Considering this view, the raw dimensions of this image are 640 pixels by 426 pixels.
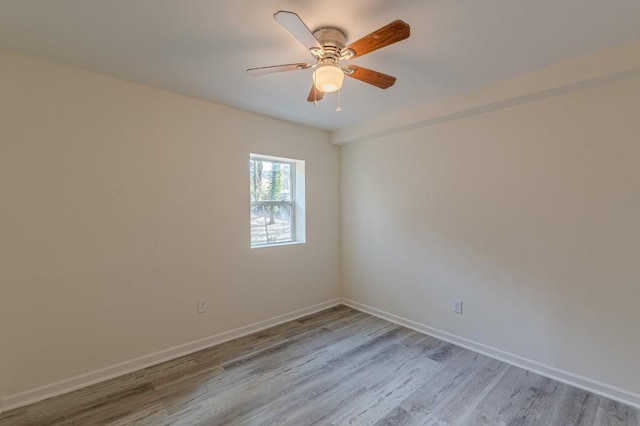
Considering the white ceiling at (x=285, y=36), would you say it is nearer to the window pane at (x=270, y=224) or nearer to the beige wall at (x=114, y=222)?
the beige wall at (x=114, y=222)

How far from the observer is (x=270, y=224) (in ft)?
11.5

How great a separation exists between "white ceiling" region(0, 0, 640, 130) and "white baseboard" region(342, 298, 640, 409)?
7.39 feet

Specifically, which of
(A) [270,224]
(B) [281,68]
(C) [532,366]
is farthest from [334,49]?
(C) [532,366]

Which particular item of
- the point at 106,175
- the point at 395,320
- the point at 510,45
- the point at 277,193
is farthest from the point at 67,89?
the point at 395,320

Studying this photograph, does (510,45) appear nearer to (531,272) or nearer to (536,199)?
(536,199)

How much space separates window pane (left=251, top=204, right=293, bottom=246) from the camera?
3.37m

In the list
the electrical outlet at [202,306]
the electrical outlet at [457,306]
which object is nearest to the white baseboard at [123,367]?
the electrical outlet at [202,306]

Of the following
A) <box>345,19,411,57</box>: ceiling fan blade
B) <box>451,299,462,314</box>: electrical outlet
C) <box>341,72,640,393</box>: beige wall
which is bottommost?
<box>451,299,462,314</box>: electrical outlet

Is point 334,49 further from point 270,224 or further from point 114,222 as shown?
point 270,224

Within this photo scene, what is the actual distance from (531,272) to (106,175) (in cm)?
343

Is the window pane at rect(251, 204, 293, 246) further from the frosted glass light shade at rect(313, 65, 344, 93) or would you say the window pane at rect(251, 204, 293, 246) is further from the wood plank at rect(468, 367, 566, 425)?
the wood plank at rect(468, 367, 566, 425)

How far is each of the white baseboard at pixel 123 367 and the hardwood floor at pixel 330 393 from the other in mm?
60

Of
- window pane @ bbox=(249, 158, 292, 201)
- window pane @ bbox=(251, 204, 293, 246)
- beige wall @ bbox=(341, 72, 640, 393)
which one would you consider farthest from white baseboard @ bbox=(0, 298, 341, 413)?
beige wall @ bbox=(341, 72, 640, 393)

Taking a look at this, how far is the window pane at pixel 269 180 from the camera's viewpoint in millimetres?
3359
